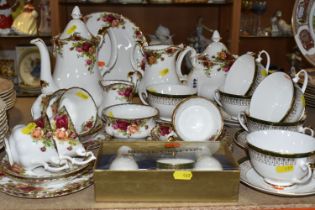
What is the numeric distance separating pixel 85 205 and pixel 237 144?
436mm

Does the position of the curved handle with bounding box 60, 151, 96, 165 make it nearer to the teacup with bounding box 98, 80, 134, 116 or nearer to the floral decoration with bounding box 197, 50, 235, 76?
the teacup with bounding box 98, 80, 134, 116

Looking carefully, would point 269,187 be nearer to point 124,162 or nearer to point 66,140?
point 124,162

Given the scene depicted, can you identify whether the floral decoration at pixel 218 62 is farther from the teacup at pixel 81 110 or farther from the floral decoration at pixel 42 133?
the floral decoration at pixel 42 133

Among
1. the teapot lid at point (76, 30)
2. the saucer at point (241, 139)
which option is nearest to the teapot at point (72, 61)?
the teapot lid at point (76, 30)

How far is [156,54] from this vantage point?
1228 millimetres

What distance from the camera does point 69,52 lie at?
3.72 ft

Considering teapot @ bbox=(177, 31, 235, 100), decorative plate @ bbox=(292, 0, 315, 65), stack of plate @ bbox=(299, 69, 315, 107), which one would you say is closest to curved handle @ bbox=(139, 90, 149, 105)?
teapot @ bbox=(177, 31, 235, 100)

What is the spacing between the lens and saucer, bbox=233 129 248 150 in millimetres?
1029

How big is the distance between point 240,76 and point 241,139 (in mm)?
257

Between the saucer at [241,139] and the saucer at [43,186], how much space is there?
39 centimetres

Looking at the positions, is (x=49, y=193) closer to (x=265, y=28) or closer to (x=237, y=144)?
(x=237, y=144)

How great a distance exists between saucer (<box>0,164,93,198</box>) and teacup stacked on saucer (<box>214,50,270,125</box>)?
475 millimetres

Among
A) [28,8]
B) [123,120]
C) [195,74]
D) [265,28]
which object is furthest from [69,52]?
[265,28]

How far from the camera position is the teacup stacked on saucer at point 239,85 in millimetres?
1142
